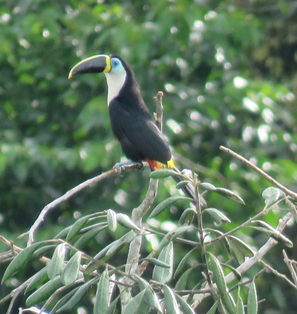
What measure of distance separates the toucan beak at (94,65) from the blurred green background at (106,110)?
21 cm

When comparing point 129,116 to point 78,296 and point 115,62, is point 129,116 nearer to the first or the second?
point 115,62

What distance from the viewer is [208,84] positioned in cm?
459

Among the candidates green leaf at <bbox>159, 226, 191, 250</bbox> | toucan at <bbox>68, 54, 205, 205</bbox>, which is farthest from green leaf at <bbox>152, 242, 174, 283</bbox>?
toucan at <bbox>68, 54, 205, 205</bbox>

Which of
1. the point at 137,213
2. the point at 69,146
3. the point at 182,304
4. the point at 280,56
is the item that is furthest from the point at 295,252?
the point at 182,304

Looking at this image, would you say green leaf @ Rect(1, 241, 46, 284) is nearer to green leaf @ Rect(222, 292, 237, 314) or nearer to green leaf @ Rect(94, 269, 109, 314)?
green leaf @ Rect(94, 269, 109, 314)

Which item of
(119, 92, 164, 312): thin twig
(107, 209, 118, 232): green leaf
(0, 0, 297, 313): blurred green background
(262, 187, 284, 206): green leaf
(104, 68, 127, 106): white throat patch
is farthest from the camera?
(0, 0, 297, 313): blurred green background

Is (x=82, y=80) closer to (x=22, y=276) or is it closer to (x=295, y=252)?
(x=22, y=276)

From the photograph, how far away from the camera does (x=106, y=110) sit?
13.4 ft

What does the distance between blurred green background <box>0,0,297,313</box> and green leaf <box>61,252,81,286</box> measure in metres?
2.22

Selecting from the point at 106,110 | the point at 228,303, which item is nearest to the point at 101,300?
the point at 228,303

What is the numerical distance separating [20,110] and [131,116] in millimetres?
1252

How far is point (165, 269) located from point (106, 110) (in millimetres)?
2573

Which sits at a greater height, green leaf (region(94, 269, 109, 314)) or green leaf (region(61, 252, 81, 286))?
green leaf (region(61, 252, 81, 286))

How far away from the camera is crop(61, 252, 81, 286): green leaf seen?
1497 millimetres
